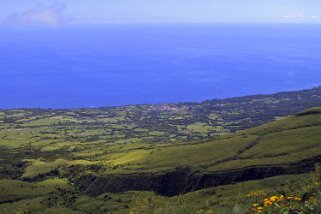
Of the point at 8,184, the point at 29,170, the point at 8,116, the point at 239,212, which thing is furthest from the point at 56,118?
the point at 239,212

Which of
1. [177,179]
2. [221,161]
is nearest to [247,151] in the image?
[221,161]

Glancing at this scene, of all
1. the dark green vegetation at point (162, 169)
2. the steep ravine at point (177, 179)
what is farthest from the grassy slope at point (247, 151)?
the steep ravine at point (177, 179)

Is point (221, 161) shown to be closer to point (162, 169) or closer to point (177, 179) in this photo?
point (177, 179)

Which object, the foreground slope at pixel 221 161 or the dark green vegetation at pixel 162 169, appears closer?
the dark green vegetation at pixel 162 169

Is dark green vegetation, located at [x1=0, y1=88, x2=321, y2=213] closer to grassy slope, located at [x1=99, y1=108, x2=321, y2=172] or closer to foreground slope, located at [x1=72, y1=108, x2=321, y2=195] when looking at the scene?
grassy slope, located at [x1=99, y1=108, x2=321, y2=172]

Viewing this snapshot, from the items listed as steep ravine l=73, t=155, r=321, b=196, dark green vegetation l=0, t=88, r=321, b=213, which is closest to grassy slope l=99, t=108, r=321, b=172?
dark green vegetation l=0, t=88, r=321, b=213

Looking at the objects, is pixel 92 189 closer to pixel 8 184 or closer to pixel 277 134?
pixel 8 184

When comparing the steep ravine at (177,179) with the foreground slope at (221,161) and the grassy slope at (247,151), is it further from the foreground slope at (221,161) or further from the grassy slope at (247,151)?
the grassy slope at (247,151)

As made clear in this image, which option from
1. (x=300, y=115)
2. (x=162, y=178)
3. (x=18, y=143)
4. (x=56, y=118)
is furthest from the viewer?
(x=56, y=118)
